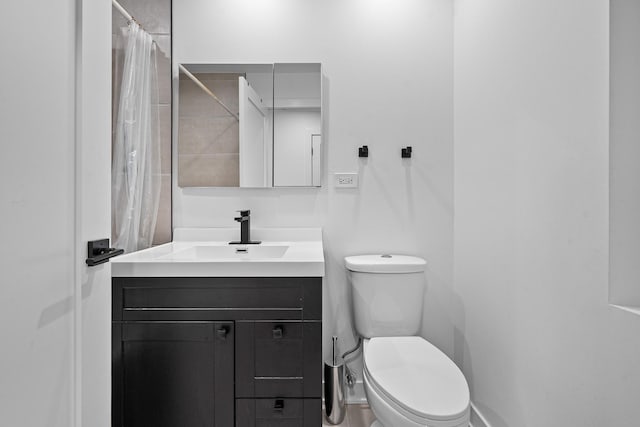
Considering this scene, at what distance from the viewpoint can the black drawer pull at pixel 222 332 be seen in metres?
1.21

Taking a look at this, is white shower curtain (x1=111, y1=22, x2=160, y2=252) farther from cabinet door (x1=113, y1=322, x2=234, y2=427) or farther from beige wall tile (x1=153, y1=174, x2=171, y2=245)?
cabinet door (x1=113, y1=322, x2=234, y2=427)

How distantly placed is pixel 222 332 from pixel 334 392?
747 millimetres

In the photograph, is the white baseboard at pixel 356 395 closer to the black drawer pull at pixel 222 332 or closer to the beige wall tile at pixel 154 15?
the black drawer pull at pixel 222 332

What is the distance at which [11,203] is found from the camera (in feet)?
1.79

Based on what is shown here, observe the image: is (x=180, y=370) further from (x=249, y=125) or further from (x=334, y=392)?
(x=249, y=125)

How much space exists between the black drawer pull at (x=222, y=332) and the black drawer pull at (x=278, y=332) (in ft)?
0.55

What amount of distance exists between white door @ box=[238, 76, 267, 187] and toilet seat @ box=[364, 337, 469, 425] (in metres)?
1.00

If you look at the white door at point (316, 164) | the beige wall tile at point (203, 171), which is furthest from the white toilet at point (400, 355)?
the beige wall tile at point (203, 171)

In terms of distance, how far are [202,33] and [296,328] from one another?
1577mm

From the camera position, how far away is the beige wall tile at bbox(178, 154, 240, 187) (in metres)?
1.83

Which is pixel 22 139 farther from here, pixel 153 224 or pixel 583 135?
pixel 583 135

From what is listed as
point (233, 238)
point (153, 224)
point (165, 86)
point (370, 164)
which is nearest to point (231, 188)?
point (233, 238)

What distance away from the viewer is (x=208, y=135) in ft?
5.98

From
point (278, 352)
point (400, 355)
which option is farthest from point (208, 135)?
point (400, 355)
